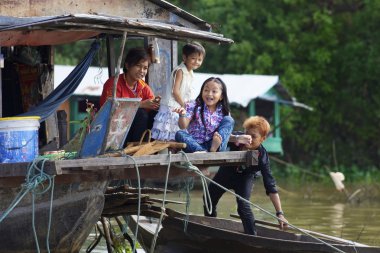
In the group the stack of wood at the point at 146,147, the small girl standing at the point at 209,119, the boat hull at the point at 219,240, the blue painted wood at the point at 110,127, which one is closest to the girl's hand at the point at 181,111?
the small girl standing at the point at 209,119

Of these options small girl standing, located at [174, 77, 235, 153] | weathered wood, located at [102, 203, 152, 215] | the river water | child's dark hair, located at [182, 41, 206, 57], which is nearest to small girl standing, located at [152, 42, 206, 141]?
child's dark hair, located at [182, 41, 206, 57]

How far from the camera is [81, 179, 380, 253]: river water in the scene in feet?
42.4

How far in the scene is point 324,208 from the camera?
53.2ft

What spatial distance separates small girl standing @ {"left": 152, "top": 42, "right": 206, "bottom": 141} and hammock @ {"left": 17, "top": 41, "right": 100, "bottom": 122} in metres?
0.99

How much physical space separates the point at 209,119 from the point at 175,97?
1.14 feet

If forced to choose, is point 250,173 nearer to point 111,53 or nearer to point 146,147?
point 146,147

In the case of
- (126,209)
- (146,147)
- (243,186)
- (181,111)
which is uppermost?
(181,111)

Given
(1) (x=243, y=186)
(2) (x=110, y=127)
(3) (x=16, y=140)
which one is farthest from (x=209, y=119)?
(3) (x=16, y=140)

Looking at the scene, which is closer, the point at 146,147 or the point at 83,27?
the point at 83,27

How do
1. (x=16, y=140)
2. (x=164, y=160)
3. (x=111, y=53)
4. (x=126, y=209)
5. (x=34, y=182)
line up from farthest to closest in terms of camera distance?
(x=111, y=53)
(x=126, y=209)
(x=164, y=160)
(x=16, y=140)
(x=34, y=182)

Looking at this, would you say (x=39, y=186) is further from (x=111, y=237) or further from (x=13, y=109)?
(x=13, y=109)

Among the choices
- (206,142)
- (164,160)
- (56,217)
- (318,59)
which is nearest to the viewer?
(164,160)

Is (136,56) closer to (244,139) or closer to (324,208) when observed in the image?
(244,139)

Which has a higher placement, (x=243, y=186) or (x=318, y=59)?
(x=318, y=59)
